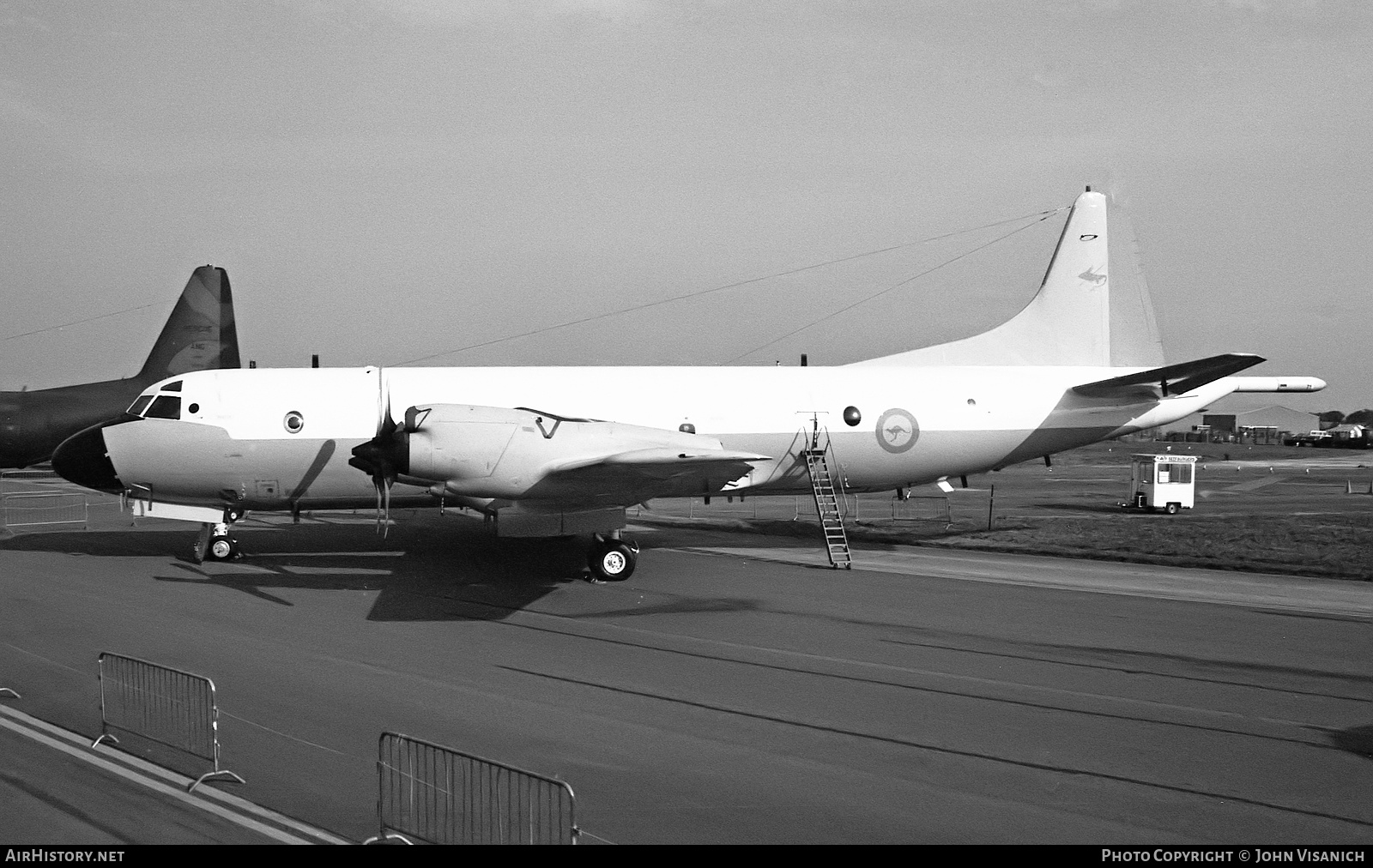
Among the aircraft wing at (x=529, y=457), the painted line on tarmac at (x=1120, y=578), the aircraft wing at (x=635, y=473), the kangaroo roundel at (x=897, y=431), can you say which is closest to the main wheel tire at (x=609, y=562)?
the aircraft wing at (x=635, y=473)

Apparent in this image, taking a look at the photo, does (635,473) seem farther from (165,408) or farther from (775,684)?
(165,408)

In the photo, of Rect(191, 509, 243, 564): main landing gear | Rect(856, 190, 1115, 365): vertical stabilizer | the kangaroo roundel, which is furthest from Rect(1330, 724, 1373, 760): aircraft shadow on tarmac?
Rect(191, 509, 243, 564): main landing gear

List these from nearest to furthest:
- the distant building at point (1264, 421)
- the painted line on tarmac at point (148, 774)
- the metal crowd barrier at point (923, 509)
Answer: the painted line on tarmac at point (148, 774) < the metal crowd barrier at point (923, 509) < the distant building at point (1264, 421)

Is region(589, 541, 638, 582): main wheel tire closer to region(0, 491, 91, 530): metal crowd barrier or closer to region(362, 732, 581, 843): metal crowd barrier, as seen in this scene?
region(362, 732, 581, 843): metal crowd barrier

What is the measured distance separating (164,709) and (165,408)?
11.1 metres

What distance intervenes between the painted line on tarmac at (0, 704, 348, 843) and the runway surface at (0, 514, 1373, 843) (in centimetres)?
18

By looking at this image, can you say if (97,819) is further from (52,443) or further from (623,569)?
(52,443)

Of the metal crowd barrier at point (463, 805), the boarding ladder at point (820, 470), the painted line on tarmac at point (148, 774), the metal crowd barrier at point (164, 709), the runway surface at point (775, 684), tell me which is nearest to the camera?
the metal crowd barrier at point (463, 805)

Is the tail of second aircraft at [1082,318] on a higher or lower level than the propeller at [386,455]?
higher

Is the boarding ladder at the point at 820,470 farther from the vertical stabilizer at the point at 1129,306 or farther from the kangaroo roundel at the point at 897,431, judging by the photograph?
the vertical stabilizer at the point at 1129,306

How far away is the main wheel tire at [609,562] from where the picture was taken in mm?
18609

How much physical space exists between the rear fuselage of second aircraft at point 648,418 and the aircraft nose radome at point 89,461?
3cm

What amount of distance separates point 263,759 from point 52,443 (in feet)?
92.3

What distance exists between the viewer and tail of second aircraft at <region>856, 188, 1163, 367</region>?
23562 millimetres
